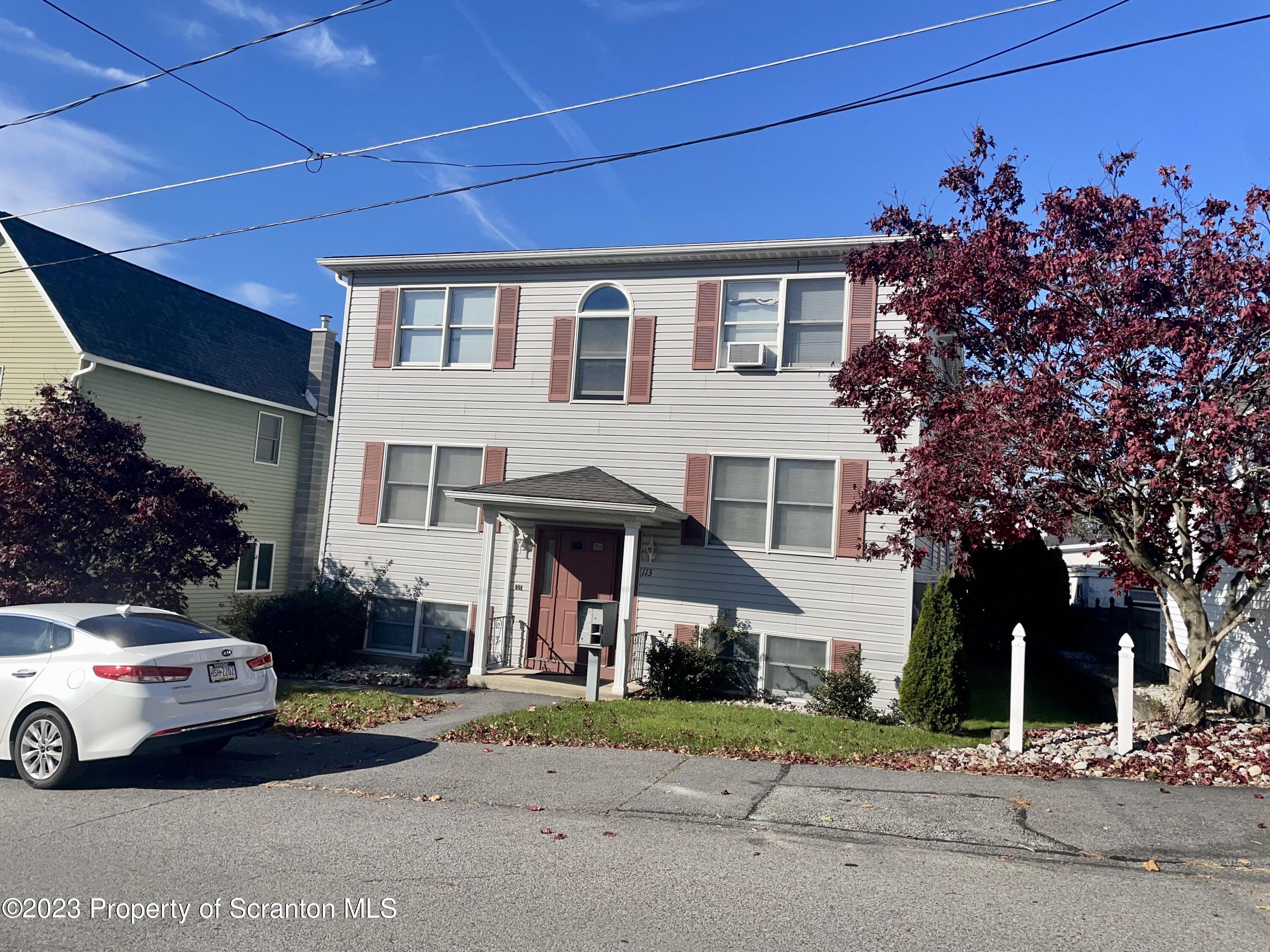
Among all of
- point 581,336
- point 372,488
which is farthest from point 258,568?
point 581,336

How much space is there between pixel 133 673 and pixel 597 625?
7.19 m

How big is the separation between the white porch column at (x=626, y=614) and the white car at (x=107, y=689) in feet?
19.8

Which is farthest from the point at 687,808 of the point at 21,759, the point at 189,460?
the point at 189,460

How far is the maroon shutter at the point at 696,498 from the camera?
14812 millimetres

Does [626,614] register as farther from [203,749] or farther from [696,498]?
[203,749]

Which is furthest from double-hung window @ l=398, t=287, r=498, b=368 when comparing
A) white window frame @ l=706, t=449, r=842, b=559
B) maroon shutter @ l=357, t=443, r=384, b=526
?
white window frame @ l=706, t=449, r=842, b=559

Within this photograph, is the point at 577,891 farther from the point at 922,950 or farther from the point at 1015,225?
the point at 1015,225

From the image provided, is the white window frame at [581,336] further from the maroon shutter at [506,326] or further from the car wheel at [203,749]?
the car wheel at [203,749]

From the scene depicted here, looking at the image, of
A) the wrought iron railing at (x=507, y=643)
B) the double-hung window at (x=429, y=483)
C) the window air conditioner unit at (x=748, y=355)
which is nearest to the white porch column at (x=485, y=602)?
the wrought iron railing at (x=507, y=643)

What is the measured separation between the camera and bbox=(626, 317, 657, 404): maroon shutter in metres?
15.4

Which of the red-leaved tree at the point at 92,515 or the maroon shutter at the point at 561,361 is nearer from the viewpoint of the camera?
the red-leaved tree at the point at 92,515

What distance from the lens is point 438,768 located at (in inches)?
345

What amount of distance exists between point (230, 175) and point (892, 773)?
10999 millimetres

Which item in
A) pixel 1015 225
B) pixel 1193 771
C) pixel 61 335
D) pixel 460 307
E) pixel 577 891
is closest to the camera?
pixel 577 891
